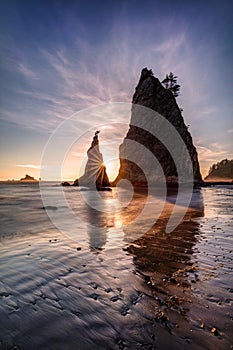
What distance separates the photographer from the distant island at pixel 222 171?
504 ft

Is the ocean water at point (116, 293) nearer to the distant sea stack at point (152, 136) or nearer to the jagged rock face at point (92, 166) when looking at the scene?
the jagged rock face at point (92, 166)

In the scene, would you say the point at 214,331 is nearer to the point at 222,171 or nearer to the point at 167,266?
the point at 167,266

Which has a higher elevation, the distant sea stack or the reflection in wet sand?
the distant sea stack

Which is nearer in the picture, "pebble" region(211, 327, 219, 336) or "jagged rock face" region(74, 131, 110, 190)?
"pebble" region(211, 327, 219, 336)

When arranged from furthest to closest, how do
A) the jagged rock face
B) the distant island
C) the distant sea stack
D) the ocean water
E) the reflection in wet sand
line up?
the distant island, the jagged rock face, the distant sea stack, the reflection in wet sand, the ocean water

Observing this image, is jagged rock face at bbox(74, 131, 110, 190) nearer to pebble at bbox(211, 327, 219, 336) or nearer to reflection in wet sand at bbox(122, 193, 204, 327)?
reflection in wet sand at bbox(122, 193, 204, 327)

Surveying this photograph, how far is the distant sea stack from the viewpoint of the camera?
62.6 metres

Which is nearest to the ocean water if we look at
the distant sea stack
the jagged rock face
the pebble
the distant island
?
the pebble

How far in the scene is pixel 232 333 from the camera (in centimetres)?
256

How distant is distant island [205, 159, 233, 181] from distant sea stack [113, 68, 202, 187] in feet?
345

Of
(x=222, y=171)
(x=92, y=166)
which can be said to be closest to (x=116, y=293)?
(x=92, y=166)

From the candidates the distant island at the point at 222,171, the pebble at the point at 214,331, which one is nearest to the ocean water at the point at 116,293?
the pebble at the point at 214,331

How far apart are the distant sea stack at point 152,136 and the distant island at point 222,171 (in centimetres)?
10514

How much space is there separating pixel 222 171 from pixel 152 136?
123m
